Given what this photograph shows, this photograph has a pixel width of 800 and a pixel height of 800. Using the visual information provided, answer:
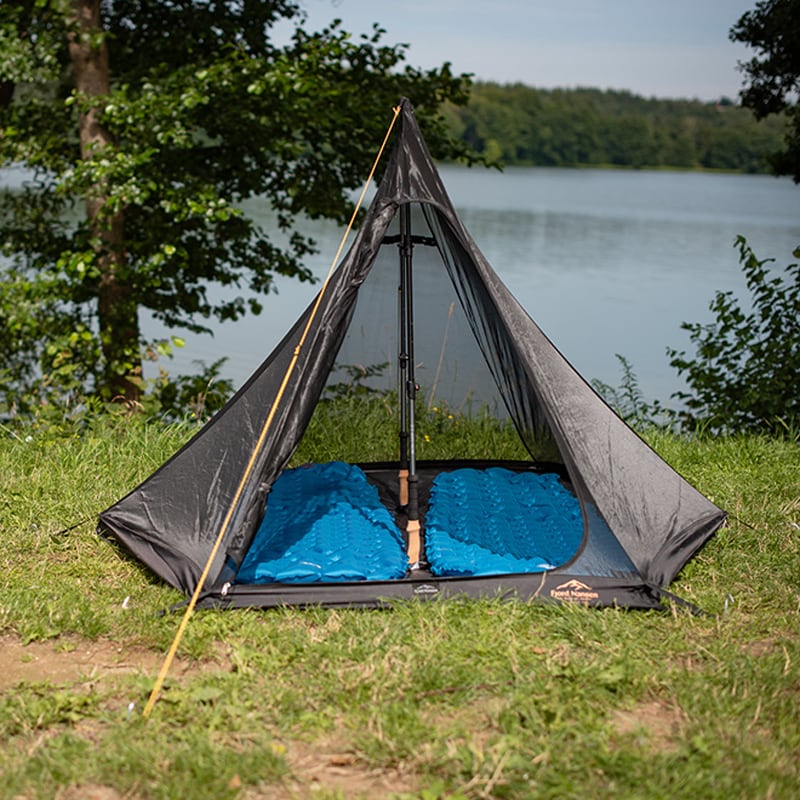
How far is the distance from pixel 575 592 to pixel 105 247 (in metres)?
4.94

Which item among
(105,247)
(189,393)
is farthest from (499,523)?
(105,247)

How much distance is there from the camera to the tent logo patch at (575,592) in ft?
10.9

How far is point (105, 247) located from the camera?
7113 mm

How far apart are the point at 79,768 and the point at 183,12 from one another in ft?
21.6

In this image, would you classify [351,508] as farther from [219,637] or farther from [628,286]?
[628,286]

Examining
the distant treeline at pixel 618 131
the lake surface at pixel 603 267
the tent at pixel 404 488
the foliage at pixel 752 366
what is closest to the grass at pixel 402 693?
the tent at pixel 404 488

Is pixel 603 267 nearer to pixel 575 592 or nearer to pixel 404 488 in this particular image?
pixel 404 488

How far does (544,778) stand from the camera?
2.35 meters

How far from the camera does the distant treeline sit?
3061 cm

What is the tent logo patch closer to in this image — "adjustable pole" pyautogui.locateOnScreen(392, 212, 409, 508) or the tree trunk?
"adjustable pole" pyautogui.locateOnScreen(392, 212, 409, 508)

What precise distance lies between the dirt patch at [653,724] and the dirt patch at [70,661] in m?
1.23

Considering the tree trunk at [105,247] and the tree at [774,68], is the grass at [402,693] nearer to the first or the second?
the tree trunk at [105,247]

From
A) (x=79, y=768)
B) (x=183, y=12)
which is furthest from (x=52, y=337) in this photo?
(x=79, y=768)

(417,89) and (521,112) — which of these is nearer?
(417,89)
